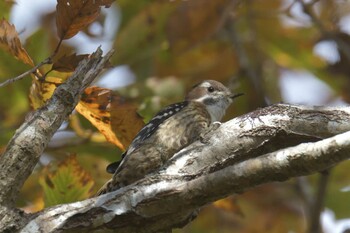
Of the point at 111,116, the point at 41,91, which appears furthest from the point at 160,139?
the point at 41,91

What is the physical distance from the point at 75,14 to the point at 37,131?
0.59 m

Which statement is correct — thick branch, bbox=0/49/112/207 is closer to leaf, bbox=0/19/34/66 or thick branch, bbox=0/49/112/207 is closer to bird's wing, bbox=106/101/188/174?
leaf, bbox=0/19/34/66

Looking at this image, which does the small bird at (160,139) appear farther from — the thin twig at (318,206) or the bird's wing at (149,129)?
the thin twig at (318,206)

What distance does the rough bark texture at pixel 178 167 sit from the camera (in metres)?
3.57

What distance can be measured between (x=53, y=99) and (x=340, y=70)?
340 cm

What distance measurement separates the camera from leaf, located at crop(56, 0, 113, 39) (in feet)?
13.2

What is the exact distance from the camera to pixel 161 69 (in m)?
8.15

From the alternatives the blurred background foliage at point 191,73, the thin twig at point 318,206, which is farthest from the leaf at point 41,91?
the thin twig at point 318,206

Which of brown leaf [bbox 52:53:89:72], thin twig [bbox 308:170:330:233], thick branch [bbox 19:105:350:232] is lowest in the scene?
thin twig [bbox 308:170:330:233]

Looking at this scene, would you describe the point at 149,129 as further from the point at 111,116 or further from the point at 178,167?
the point at 178,167

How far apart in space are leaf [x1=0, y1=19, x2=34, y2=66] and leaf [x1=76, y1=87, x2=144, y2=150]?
0.49 m

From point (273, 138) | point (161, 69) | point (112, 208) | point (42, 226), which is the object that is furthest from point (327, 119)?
point (161, 69)

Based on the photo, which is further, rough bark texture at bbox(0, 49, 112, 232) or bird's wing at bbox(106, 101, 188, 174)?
bird's wing at bbox(106, 101, 188, 174)

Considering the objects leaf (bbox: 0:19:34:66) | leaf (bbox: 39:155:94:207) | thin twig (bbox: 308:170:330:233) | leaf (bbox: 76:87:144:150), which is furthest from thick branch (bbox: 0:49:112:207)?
thin twig (bbox: 308:170:330:233)
